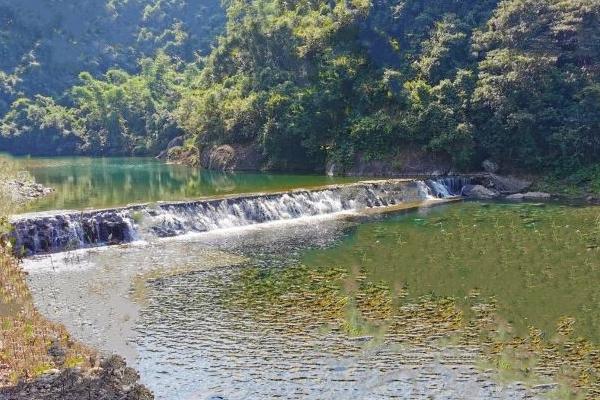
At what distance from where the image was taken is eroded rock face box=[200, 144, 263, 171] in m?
52.2

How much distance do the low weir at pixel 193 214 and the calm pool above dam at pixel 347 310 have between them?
1.64 metres

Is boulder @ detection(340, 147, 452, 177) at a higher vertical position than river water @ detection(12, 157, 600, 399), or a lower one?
higher

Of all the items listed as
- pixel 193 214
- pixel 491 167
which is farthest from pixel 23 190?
pixel 491 167

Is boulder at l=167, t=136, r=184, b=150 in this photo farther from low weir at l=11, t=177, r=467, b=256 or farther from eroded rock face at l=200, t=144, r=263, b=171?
low weir at l=11, t=177, r=467, b=256

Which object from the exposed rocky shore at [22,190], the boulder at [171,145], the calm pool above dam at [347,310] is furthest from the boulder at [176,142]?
the calm pool above dam at [347,310]

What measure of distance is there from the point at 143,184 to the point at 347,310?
2982cm

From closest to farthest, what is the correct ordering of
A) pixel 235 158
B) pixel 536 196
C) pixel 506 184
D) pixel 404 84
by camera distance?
1. pixel 536 196
2. pixel 506 184
3. pixel 404 84
4. pixel 235 158

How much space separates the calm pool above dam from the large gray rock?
931 centimetres

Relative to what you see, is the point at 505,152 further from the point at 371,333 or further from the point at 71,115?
the point at 71,115

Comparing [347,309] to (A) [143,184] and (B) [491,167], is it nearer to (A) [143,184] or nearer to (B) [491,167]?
(B) [491,167]

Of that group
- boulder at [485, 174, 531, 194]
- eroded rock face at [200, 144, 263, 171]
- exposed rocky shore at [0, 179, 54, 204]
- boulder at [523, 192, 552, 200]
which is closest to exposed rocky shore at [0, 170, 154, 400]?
exposed rocky shore at [0, 179, 54, 204]

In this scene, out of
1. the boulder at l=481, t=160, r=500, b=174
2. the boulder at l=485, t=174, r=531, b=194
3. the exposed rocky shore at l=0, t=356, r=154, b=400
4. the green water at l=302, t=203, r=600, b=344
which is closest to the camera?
the exposed rocky shore at l=0, t=356, r=154, b=400

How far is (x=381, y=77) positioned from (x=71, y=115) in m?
55.7

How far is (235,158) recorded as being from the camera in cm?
5328
